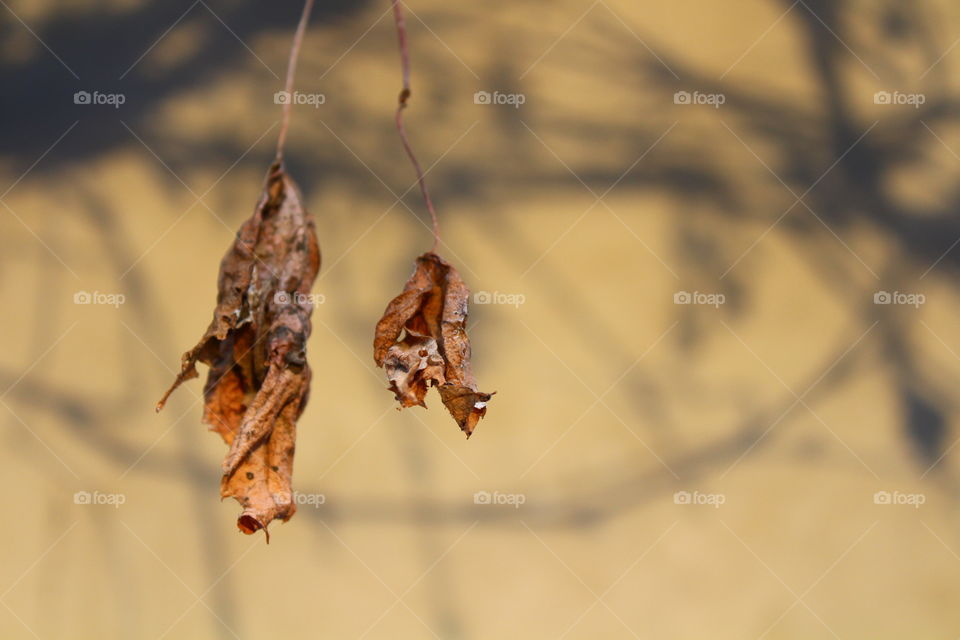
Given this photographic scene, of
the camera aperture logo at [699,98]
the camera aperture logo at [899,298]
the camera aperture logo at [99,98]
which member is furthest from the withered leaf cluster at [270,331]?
Result: the camera aperture logo at [899,298]

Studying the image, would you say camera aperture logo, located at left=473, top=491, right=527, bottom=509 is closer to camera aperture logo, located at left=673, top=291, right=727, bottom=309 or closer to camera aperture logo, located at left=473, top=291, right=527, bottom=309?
camera aperture logo, located at left=473, top=291, right=527, bottom=309

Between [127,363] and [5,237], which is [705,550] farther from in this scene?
[5,237]

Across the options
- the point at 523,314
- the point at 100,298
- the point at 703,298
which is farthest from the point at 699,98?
the point at 100,298

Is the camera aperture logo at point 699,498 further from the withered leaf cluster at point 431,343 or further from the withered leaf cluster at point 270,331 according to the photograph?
the withered leaf cluster at point 270,331

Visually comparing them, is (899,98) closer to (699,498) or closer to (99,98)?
(699,498)

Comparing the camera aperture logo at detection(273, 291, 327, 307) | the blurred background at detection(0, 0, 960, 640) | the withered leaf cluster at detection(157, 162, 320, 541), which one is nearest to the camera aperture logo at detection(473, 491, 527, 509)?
the blurred background at detection(0, 0, 960, 640)
